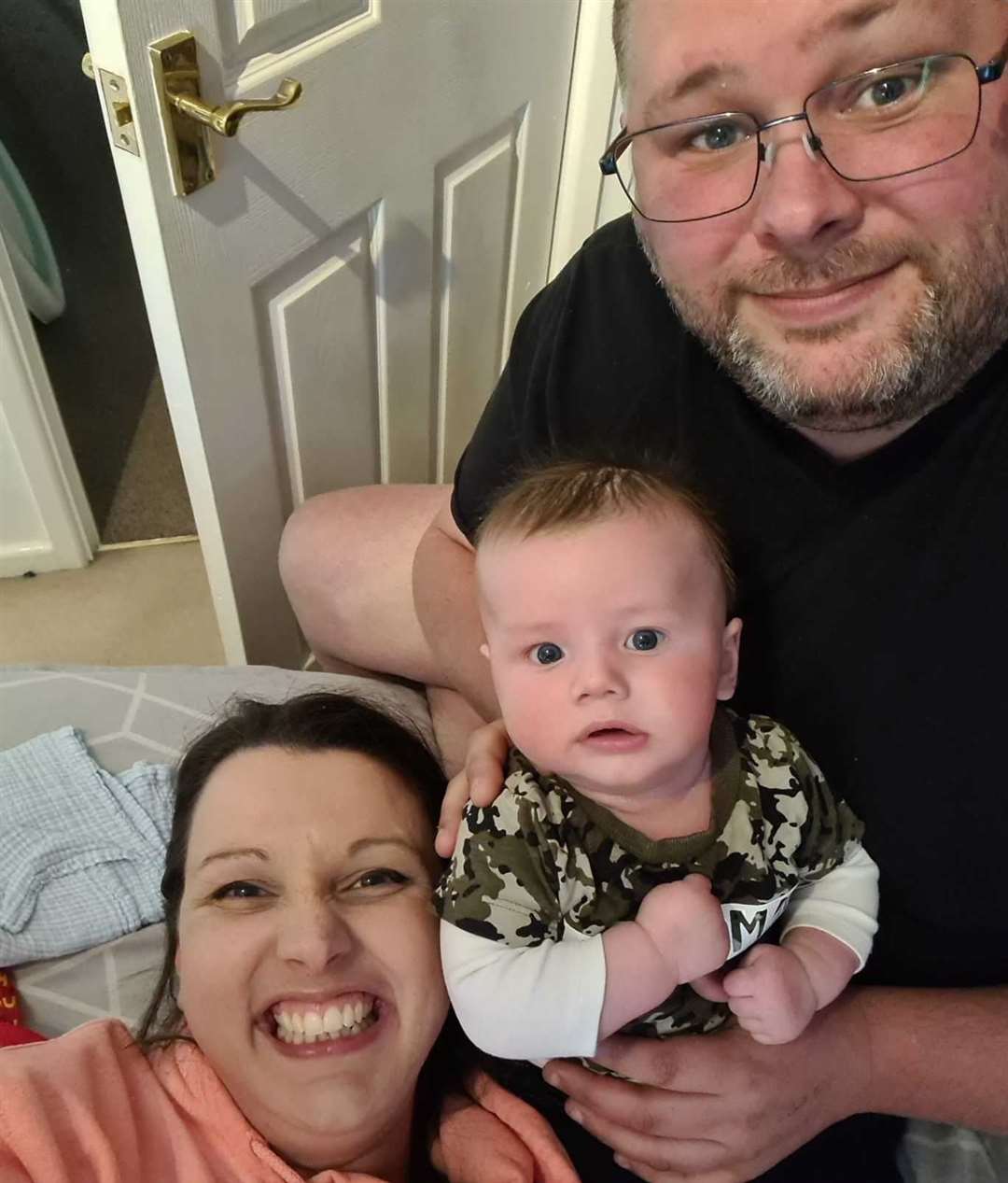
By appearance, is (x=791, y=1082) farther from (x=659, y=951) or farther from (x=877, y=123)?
(x=877, y=123)

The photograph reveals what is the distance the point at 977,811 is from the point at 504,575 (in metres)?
0.44

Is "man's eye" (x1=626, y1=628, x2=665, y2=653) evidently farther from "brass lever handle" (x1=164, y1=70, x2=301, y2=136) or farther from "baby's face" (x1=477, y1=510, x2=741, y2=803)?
"brass lever handle" (x1=164, y1=70, x2=301, y2=136)

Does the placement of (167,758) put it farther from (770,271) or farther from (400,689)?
(770,271)

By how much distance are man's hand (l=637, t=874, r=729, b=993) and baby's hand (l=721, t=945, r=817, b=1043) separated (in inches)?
1.8

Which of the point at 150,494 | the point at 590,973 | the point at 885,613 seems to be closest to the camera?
the point at 590,973

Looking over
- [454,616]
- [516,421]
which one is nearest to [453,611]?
[454,616]

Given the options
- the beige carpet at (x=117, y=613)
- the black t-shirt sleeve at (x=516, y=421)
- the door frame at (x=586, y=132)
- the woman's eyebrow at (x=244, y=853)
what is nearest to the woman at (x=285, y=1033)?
the woman's eyebrow at (x=244, y=853)

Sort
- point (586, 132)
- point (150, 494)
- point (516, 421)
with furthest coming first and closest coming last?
point (150, 494) → point (586, 132) → point (516, 421)

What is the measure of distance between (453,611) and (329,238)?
56 cm

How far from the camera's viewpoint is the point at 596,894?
827 mm

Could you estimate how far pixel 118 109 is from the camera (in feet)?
3.44

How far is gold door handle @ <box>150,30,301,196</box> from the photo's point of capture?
1042mm

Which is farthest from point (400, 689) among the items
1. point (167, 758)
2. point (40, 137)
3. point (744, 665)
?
point (40, 137)

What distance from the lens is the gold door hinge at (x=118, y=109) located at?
1.04 meters
